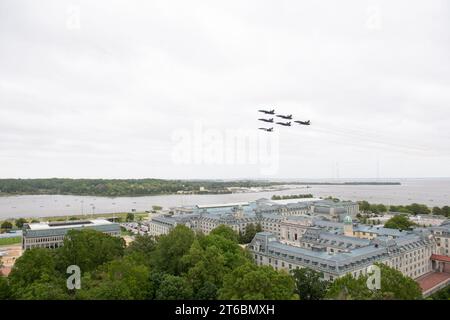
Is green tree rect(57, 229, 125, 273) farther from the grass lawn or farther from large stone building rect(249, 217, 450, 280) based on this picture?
the grass lawn

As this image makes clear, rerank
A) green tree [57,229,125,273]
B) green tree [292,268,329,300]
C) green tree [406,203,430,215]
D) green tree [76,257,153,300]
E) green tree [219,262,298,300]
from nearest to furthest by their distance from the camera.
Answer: green tree [219,262,298,300], green tree [76,257,153,300], green tree [292,268,329,300], green tree [57,229,125,273], green tree [406,203,430,215]

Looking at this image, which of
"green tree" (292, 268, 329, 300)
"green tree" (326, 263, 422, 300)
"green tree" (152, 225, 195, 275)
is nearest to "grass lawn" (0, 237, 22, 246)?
"green tree" (152, 225, 195, 275)

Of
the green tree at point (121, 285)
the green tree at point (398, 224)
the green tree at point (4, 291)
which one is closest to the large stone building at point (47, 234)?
the green tree at point (4, 291)

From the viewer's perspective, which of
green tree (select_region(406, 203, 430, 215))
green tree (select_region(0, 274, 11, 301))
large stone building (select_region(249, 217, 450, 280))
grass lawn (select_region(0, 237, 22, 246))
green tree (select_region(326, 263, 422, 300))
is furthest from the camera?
green tree (select_region(406, 203, 430, 215))

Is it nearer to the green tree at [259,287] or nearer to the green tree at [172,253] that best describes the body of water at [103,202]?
the green tree at [172,253]

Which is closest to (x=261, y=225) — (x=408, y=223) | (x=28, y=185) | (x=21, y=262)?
(x=408, y=223)

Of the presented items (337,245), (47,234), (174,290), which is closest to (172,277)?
(174,290)
